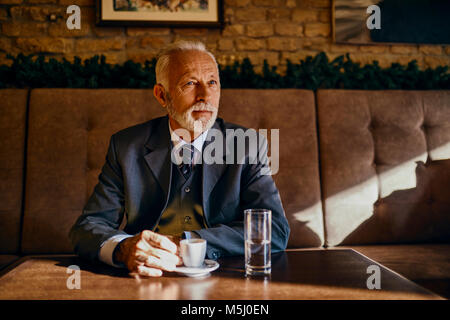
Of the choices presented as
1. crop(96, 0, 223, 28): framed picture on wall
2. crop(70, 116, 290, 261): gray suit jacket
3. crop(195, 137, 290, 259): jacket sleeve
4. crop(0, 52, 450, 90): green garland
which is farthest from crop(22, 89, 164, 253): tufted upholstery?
crop(195, 137, 290, 259): jacket sleeve

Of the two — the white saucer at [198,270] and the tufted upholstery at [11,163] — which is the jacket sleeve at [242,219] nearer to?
the white saucer at [198,270]

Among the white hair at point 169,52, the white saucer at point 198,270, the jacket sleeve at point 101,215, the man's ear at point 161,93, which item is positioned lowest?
the white saucer at point 198,270

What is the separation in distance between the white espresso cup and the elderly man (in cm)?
32

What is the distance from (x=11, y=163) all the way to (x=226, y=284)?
169cm

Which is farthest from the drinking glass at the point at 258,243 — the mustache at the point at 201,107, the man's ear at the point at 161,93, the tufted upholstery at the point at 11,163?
the tufted upholstery at the point at 11,163

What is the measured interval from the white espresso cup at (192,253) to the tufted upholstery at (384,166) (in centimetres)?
128

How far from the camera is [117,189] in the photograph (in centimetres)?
158

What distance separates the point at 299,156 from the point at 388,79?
1.03 meters

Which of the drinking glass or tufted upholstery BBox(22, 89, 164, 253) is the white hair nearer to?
tufted upholstery BBox(22, 89, 164, 253)

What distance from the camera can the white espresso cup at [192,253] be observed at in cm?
104

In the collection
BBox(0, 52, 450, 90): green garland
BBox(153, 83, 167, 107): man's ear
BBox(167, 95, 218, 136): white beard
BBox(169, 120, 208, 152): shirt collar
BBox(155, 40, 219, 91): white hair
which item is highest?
BBox(0, 52, 450, 90): green garland

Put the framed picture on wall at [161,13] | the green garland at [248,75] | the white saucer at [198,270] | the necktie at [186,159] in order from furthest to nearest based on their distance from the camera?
1. the framed picture on wall at [161,13]
2. the green garland at [248,75]
3. the necktie at [186,159]
4. the white saucer at [198,270]

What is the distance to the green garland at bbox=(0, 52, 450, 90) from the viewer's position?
8.17 ft
